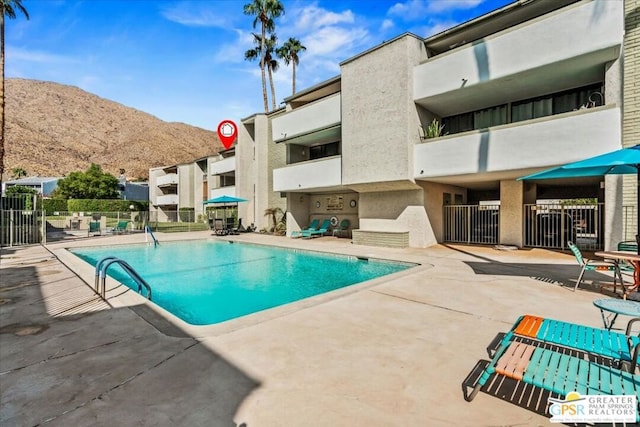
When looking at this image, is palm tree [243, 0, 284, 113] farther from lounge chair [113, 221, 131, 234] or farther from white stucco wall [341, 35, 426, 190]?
lounge chair [113, 221, 131, 234]

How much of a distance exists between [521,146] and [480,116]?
419cm

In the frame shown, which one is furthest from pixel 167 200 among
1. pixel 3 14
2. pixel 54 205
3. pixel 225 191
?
pixel 3 14

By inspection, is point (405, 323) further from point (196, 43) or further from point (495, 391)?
point (196, 43)

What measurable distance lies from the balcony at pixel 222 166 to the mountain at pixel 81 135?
249 feet

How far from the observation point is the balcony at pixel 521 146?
9906 mm

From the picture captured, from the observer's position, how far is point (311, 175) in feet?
60.6

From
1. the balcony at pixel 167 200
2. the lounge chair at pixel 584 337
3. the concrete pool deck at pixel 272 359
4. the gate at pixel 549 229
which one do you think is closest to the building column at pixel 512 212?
the gate at pixel 549 229

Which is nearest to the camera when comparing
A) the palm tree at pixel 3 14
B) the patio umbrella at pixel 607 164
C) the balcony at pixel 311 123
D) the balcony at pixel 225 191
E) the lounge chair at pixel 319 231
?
the patio umbrella at pixel 607 164

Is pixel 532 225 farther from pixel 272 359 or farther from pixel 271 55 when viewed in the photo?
pixel 271 55

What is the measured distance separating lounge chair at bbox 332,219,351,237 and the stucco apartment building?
3019mm

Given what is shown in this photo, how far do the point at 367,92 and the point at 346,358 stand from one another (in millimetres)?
13847

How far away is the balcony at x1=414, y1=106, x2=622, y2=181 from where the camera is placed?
32.5 feet

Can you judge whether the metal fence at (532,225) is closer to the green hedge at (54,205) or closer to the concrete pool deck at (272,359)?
the concrete pool deck at (272,359)

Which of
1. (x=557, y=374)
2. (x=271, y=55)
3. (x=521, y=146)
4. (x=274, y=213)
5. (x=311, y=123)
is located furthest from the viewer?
(x=271, y=55)
